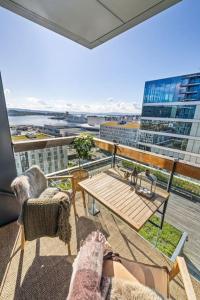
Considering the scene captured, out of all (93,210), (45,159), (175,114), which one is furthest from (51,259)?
(175,114)

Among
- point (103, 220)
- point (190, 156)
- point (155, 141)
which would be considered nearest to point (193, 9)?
point (103, 220)

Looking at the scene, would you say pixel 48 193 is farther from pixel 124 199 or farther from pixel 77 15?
pixel 77 15

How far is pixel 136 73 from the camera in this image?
5.16 meters

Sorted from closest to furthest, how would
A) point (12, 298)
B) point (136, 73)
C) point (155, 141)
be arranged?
point (12, 298)
point (136, 73)
point (155, 141)

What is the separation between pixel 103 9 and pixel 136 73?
4515 millimetres

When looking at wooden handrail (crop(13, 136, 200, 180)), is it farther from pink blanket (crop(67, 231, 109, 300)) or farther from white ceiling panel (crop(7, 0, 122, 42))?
white ceiling panel (crop(7, 0, 122, 42))

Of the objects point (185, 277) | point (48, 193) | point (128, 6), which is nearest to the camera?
point (185, 277)

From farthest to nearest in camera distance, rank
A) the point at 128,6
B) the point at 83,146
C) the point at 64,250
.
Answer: the point at 83,146 → the point at 64,250 → the point at 128,6

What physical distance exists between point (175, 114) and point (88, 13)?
13.9 metres

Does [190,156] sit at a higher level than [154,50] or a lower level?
lower

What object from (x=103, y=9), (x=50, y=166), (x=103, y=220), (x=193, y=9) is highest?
(x=193, y=9)

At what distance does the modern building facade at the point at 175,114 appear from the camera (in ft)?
39.2

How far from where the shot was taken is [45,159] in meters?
2.39

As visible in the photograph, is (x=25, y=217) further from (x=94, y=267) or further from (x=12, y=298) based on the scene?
(x=94, y=267)
